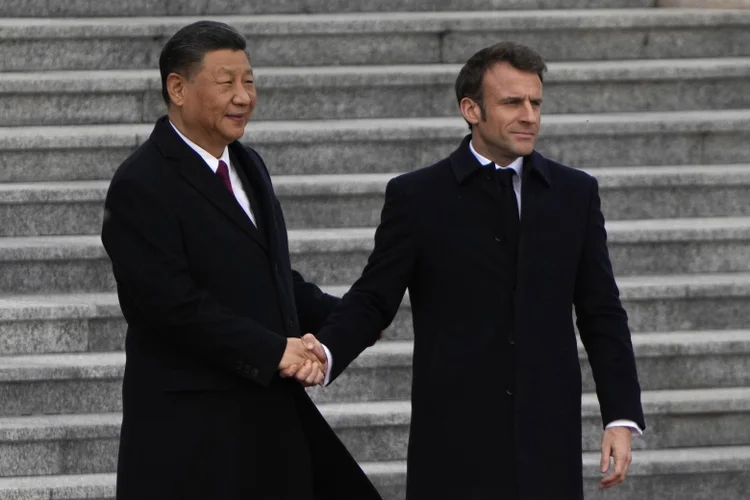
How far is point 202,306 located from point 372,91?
336cm

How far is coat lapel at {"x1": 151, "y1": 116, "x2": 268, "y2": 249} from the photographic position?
383 centimetres

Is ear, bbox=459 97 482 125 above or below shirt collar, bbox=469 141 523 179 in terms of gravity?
above

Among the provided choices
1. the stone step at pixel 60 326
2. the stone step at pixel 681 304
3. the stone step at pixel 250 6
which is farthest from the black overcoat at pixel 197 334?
the stone step at pixel 250 6

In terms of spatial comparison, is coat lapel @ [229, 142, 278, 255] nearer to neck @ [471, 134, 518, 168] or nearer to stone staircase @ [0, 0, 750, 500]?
neck @ [471, 134, 518, 168]

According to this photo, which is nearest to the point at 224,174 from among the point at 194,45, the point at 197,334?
the point at 194,45

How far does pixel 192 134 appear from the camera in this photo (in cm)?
389

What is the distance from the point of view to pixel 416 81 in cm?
695

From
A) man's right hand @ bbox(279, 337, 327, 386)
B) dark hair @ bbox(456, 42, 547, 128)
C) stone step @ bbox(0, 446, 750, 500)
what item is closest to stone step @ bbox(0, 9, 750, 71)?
stone step @ bbox(0, 446, 750, 500)

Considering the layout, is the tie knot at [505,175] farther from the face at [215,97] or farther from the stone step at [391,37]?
the stone step at [391,37]

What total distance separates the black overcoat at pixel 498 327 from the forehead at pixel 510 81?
0.61ft

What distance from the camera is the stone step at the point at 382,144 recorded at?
6.48 m

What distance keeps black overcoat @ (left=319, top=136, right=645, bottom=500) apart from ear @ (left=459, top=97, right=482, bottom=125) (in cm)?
8

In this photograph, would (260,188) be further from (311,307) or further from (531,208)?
(531,208)

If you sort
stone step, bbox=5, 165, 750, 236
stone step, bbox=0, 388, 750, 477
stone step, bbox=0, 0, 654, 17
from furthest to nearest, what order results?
stone step, bbox=0, 0, 654, 17 < stone step, bbox=5, 165, 750, 236 < stone step, bbox=0, 388, 750, 477
